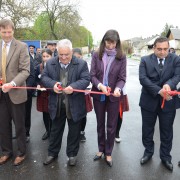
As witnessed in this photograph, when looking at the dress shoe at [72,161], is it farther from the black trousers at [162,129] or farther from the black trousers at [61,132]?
the black trousers at [162,129]

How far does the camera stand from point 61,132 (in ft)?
12.5

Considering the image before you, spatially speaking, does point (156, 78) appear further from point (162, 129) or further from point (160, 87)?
point (162, 129)

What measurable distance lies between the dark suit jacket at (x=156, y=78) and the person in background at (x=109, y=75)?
0.33 metres

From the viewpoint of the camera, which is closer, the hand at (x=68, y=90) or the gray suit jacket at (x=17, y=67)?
the hand at (x=68, y=90)

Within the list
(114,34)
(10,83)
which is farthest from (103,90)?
(10,83)

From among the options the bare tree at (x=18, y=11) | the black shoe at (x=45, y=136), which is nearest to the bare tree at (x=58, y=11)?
the bare tree at (x=18, y=11)

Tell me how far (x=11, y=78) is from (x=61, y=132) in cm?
116

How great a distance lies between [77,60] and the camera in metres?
3.51

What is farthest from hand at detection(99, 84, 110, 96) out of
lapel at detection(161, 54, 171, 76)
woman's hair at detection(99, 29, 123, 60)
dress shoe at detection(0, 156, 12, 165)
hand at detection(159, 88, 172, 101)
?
dress shoe at detection(0, 156, 12, 165)

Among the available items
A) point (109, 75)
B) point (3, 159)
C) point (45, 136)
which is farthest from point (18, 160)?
point (109, 75)

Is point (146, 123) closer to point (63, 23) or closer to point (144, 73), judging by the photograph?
point (144, 73)

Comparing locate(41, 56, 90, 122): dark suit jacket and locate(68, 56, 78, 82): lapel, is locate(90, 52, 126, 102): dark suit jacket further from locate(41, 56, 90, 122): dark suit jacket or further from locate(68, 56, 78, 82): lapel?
locate(68, 56, 78, 82): lapel

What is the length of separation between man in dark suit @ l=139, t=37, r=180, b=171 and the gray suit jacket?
1.76 meters

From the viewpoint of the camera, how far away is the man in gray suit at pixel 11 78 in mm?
3391
